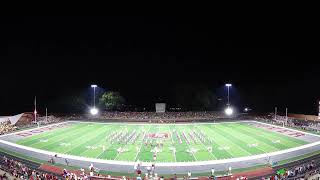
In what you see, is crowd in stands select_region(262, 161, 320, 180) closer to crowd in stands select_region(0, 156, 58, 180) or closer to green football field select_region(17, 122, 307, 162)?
green football field select_region(17, 122, 307, 162)

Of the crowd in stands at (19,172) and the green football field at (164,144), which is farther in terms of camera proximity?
the green football field at (164,144)

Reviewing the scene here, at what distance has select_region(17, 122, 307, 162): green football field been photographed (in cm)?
3381

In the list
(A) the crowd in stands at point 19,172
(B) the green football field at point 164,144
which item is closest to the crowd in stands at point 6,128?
(B) the green football field at point 164,144

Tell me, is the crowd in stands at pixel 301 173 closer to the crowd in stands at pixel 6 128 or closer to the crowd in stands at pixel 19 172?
the crowd in stands at pixel 19 172

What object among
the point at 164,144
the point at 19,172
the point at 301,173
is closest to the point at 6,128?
the point at 19,172

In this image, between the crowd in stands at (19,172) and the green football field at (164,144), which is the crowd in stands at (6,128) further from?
the crowd in stands at (19,172)

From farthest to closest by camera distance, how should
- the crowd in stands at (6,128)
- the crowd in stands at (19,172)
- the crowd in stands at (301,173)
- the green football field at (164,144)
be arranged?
1. the crowd in stands at (6,128)
2. the green football field at (164,144)
3. the crowd in stands at (19,172)
4. the crowd in stands at (301,173)

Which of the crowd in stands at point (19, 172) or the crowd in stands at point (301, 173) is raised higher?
the crowd in stands at point (301, 173)

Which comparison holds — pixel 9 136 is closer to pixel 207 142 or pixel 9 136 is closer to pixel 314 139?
pixel 207 142

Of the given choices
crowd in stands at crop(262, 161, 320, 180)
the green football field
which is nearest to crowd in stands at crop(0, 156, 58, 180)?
the green football field

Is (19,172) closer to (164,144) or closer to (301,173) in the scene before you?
(164,144)

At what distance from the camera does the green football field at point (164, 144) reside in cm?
3381

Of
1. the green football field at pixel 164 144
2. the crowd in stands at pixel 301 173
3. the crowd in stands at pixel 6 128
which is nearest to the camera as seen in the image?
the crowd in stands at pixel 301 173

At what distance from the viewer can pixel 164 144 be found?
132 feet
